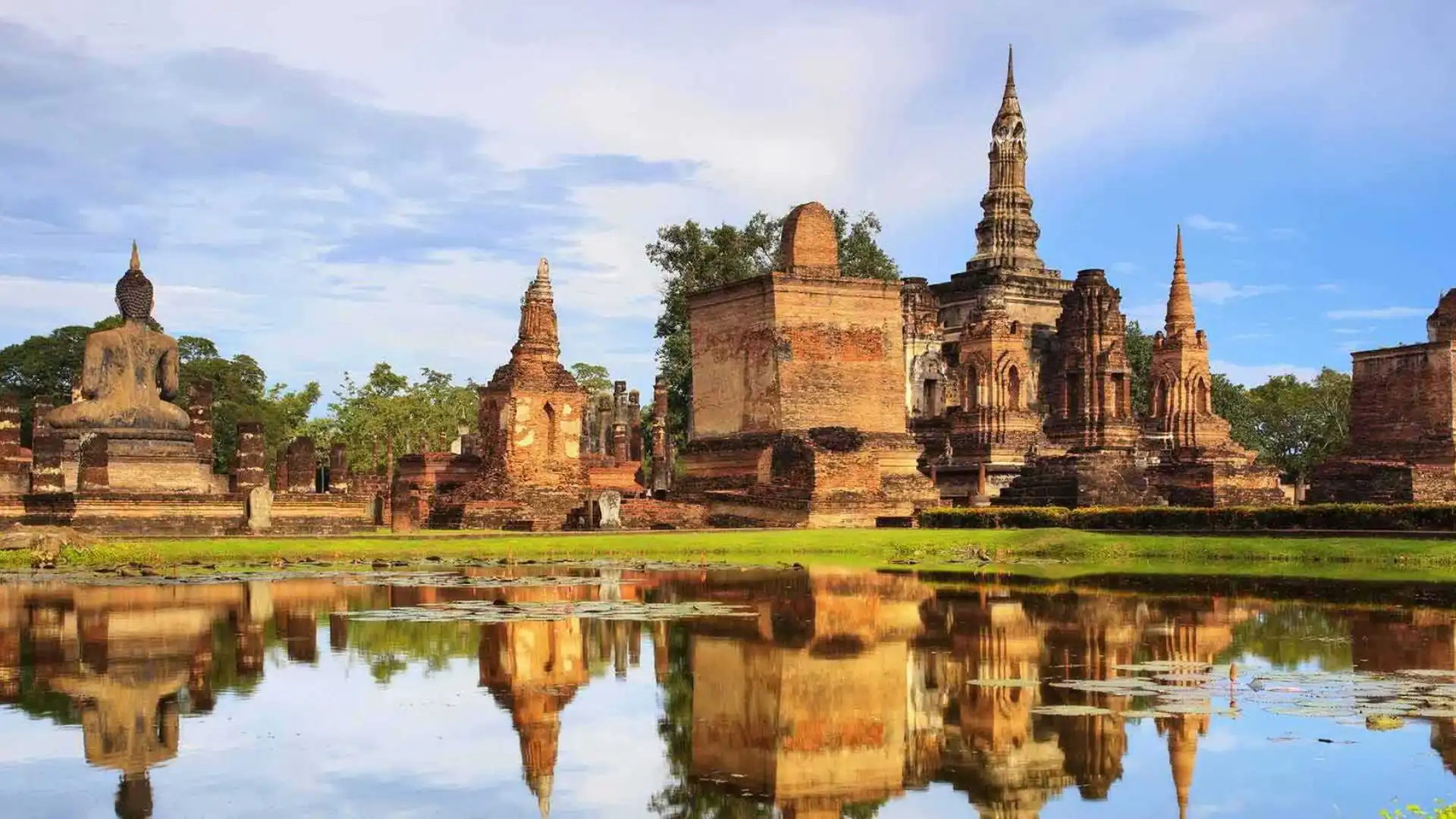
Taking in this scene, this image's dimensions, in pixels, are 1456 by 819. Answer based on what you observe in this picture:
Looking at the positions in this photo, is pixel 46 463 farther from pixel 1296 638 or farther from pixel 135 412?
pixel 1296 638

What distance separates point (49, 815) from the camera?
770 cm

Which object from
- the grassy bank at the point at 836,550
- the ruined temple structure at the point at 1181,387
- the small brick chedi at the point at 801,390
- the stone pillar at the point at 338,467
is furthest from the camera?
the ruined temple structure at the point at 1181,387

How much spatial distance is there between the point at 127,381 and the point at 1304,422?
1821 inches

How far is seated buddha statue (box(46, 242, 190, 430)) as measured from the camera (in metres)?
31.6

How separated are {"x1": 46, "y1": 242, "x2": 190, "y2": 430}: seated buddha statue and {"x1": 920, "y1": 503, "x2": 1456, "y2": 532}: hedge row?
15.0 metres

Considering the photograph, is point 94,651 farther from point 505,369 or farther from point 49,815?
point 505,369

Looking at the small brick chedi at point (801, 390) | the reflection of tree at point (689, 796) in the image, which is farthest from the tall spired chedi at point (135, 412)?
the reflection of tree at point (689, 796)

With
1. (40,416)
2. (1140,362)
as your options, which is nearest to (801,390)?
(40,416)

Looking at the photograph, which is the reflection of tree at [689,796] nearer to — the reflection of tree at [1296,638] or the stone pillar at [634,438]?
the reflection of tree at [1296,638]

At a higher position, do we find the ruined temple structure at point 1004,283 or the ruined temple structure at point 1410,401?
the ruined temple structure at point 1004,283

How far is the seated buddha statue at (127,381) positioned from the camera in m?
31.6

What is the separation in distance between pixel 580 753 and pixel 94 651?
216 inches

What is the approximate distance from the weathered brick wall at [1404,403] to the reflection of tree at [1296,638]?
27441mm

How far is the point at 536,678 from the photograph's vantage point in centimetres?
1209
